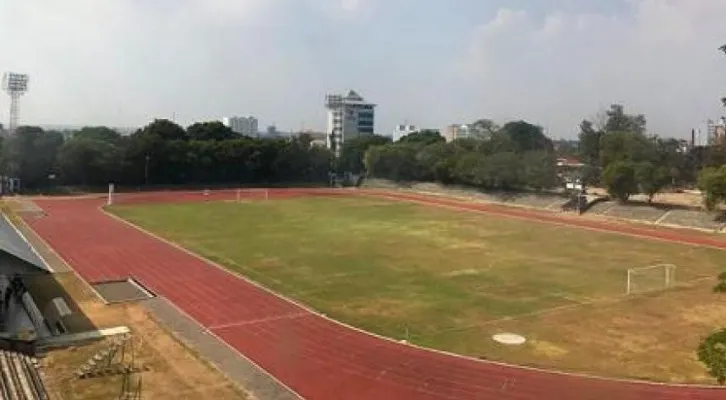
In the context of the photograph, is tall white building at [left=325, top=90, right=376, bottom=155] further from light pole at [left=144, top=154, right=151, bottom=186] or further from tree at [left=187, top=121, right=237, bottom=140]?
light pole at [left=144, top=154, right=151, bottom=186]

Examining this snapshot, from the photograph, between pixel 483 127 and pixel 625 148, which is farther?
pixel 483 127

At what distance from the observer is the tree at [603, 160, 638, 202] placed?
→ 5119 cm

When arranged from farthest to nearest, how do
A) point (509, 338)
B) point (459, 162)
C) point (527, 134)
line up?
point (527, 134) < point (459, 162) < point (509, 338)

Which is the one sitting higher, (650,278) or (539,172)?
(539,172)

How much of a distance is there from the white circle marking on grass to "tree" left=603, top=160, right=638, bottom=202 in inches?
1379

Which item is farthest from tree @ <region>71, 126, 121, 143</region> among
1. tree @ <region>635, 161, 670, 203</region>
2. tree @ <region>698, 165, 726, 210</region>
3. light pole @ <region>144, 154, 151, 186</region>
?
tree @ <region>698, 165, 726, 210</region>

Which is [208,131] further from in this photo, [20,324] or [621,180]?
[20,324]

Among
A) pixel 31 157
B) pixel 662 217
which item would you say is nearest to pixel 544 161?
pixel 662 217

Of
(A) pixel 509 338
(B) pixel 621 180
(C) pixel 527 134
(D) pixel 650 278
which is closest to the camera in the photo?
(A) pixel 509 338

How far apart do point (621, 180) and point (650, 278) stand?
79.5ft

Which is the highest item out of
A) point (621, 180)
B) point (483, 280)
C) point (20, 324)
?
point (621, 180)

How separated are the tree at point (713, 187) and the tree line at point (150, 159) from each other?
154ft

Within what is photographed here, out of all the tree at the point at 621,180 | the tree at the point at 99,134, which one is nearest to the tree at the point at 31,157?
the tree at the point at 99,134

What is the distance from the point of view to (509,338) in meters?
20.0
